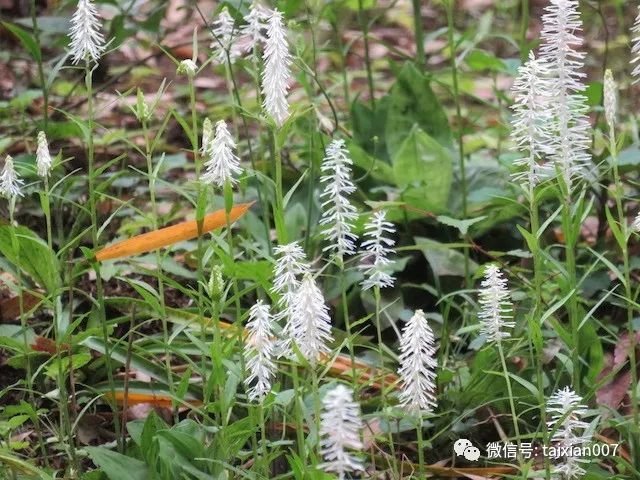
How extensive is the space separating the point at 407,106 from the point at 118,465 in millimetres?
1753

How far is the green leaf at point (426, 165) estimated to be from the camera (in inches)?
118

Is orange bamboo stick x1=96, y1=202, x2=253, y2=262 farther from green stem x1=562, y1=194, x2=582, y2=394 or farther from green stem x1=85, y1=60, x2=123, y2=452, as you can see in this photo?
green stem x1=562, y1=194, x2=582, y2=394

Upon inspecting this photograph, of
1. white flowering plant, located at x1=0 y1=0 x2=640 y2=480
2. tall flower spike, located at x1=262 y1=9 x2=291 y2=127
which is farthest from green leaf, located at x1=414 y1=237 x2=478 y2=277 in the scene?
tall flower spike, located at x1=262 y1=9 x2=291 y2=127

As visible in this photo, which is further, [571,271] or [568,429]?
[571,271]

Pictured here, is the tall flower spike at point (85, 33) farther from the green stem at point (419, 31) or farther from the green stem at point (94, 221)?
the green stem at point (419, 31)

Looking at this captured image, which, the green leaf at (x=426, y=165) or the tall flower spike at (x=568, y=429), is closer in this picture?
the tall flower spike at (x=568, y=429)

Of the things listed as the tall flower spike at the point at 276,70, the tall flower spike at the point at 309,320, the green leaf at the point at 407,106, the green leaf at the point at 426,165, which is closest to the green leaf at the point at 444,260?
the green leaf at the point at 426,165

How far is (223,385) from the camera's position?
70.1 inches

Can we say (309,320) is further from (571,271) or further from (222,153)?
(571,271)

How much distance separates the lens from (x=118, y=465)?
75.4 inches

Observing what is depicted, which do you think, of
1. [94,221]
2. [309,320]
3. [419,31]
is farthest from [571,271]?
[419,31]

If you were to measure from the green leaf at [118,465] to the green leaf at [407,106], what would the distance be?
161 cm

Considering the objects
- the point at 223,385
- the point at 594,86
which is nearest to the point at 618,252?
the point at 594,86

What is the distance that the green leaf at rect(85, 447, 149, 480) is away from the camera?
A: 1.89m
